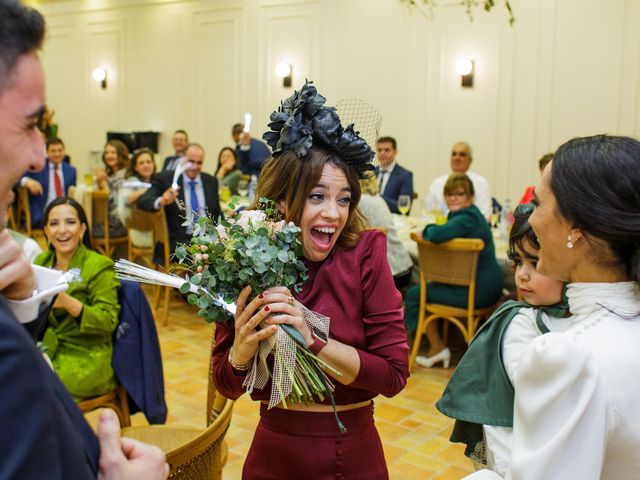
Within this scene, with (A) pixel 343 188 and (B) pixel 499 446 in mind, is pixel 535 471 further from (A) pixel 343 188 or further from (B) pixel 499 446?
(A) pixel 343 188

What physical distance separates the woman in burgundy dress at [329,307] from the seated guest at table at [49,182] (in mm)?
6507

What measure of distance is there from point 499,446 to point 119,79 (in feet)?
37.7

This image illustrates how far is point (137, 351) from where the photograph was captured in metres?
3.23

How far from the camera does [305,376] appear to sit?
1625 millimetres

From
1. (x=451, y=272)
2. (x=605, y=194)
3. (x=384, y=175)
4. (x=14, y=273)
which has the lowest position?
(x=451, y=272)

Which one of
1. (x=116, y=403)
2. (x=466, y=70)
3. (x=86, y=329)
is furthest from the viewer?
(x=466, y=70)

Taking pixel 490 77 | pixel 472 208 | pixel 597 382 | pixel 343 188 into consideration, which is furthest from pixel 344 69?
pixel 597 382

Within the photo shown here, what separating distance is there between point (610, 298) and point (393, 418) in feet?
10.1

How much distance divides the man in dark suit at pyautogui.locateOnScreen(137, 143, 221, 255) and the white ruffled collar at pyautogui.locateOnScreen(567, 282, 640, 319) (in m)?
5.01

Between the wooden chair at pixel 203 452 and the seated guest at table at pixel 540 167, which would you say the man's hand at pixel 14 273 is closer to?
the wooden chair at pixel 203 452

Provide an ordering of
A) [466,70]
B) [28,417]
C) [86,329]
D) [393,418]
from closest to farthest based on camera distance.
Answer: [28,417]
[86,329]
[393,418]
[466,70]

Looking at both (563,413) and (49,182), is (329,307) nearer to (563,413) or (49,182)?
(563,413)

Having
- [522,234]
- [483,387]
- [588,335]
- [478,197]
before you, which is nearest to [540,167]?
[478,197]

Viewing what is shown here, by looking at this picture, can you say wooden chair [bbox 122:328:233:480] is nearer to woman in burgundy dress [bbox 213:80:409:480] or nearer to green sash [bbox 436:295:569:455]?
woman in burgundy dress [bbox 213:80:409:480]
